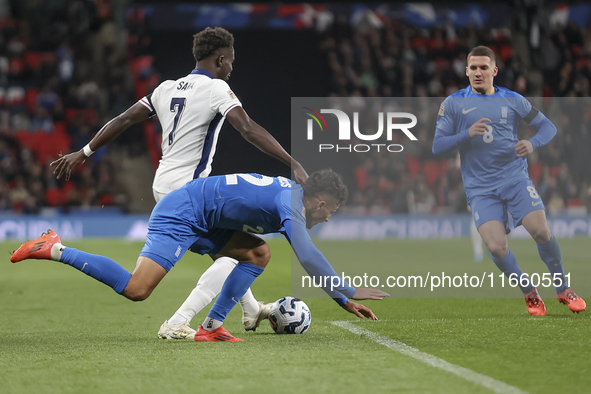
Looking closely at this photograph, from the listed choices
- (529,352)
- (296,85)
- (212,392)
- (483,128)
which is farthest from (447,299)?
(296,85)

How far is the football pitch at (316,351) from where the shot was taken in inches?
149

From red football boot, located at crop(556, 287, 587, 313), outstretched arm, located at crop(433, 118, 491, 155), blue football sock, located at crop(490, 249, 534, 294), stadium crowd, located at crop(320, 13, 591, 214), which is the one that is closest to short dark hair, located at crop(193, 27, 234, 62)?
outstretched arm, located at crop(433, 118, 491, 155)

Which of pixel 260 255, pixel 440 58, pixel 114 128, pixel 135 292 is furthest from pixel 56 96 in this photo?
pixel 135 292

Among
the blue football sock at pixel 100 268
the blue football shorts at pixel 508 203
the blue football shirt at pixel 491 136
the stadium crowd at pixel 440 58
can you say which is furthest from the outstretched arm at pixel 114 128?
the stadium crowd at pixel 440 58

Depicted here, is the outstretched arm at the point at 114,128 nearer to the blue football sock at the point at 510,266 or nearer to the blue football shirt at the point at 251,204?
the blue football shirt at the point at 251,204

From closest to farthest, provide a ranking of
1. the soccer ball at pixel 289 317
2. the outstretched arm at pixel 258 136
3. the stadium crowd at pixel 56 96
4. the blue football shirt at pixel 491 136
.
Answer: the outstretched arm at pixel 258 136 → the soccer ball at pixel 289 317 → the blue football shirt at pixel 491 136 → the stadium crowd at pixel 56 96

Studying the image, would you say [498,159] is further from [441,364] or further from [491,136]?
[441,364]

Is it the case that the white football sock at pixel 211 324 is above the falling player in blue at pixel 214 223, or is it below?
below

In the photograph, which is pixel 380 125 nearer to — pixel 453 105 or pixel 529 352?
pixel 453 105

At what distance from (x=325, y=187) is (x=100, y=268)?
Answer: 153cm

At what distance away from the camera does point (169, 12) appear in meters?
21.8

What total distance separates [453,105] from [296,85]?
1416 cm

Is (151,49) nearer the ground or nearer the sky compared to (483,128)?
nearer the sky

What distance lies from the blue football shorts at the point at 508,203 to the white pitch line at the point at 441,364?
1.67 m
